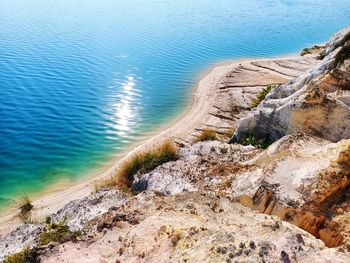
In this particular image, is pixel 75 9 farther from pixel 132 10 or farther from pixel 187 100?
pixel 187 100

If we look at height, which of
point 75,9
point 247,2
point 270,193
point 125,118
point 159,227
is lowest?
point 125,118

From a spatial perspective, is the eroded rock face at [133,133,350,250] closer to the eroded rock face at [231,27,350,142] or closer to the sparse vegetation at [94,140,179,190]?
the eroded rock face at [231,27,350,142]

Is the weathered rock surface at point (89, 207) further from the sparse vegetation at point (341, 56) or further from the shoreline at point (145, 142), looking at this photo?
the sparse vegetation at point (341, 56)

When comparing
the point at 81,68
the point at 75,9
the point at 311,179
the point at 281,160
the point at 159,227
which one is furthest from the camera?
the point at 75,9

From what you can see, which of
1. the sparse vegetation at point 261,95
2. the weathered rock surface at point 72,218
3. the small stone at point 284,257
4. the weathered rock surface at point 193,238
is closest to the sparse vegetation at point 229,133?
the sparse vegetation at point 261,95

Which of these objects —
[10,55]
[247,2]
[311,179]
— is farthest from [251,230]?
[247,2]

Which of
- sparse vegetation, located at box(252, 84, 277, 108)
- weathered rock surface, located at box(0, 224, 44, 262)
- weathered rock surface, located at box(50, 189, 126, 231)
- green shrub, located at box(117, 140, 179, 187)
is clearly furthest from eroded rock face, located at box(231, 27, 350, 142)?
weathered rock surface, located at box(0, 224, 44, 262)
